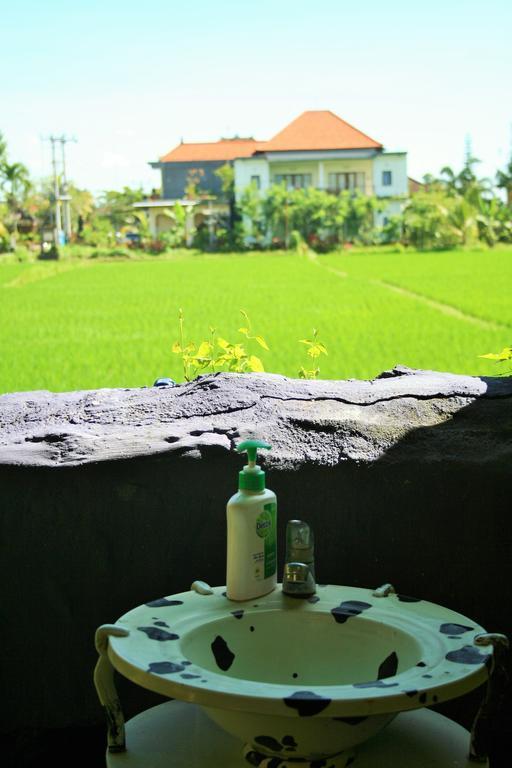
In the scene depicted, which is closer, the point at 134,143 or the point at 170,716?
the point at 170,716

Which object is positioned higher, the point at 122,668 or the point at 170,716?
the point at 122,668

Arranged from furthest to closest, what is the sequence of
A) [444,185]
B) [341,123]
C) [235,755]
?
1. [341,123]
2. [444,185]
3. [235,755]

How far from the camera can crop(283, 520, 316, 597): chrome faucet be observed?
134 cm

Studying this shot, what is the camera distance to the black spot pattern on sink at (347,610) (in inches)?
50.1

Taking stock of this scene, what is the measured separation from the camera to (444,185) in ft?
115

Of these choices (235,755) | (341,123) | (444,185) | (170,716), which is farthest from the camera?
(341,123)

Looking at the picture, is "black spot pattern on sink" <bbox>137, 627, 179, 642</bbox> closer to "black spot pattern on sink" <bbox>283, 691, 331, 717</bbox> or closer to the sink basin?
the sink basin

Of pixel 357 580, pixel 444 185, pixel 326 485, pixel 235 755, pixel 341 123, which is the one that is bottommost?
pixel 235 755

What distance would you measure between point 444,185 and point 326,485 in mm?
34764

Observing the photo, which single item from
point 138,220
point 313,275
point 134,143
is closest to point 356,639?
point 313,275

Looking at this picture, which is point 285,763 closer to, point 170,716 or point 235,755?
point 235,755

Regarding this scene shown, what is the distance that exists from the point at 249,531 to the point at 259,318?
729 centimetres

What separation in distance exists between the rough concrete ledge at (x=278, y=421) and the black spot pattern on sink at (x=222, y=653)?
0.37m

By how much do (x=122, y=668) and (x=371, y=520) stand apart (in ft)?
1.86
